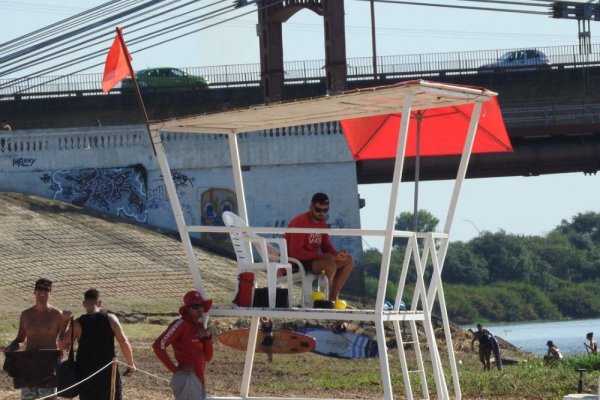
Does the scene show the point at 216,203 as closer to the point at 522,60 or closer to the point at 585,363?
the point at 522,60

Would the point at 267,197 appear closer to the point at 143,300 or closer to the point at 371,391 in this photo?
the point at 143,300

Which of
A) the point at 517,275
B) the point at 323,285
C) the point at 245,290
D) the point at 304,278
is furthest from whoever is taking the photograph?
the point at 517,275

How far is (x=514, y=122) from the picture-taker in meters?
54.3

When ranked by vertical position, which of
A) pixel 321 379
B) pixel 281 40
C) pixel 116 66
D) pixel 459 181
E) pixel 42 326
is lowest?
pixel 321 379

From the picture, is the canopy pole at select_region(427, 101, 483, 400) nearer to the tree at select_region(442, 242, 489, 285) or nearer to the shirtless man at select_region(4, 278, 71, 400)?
the shirtless man at select_region(4, 278, 71, 400)

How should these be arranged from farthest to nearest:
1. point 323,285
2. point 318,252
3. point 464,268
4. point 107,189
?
1. point 464,268
2. point 107,189
3. point 318,252
4. point 323,285

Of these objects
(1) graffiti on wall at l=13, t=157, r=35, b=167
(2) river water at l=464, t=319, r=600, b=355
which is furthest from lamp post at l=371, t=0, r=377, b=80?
(1) graffiti on wall at l=13, t=157, r=35, b=167

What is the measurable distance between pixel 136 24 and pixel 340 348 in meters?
21.5

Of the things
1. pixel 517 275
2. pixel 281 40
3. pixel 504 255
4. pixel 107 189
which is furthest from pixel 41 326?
pixel 504 255

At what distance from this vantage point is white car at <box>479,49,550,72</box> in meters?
65.1

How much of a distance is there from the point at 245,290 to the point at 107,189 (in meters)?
33.7

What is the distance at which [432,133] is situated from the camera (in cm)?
1731

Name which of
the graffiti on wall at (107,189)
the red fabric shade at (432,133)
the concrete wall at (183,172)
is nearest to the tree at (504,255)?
the concrete wall at (183,172)

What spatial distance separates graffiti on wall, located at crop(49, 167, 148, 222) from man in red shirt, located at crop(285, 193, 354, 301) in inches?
1289
